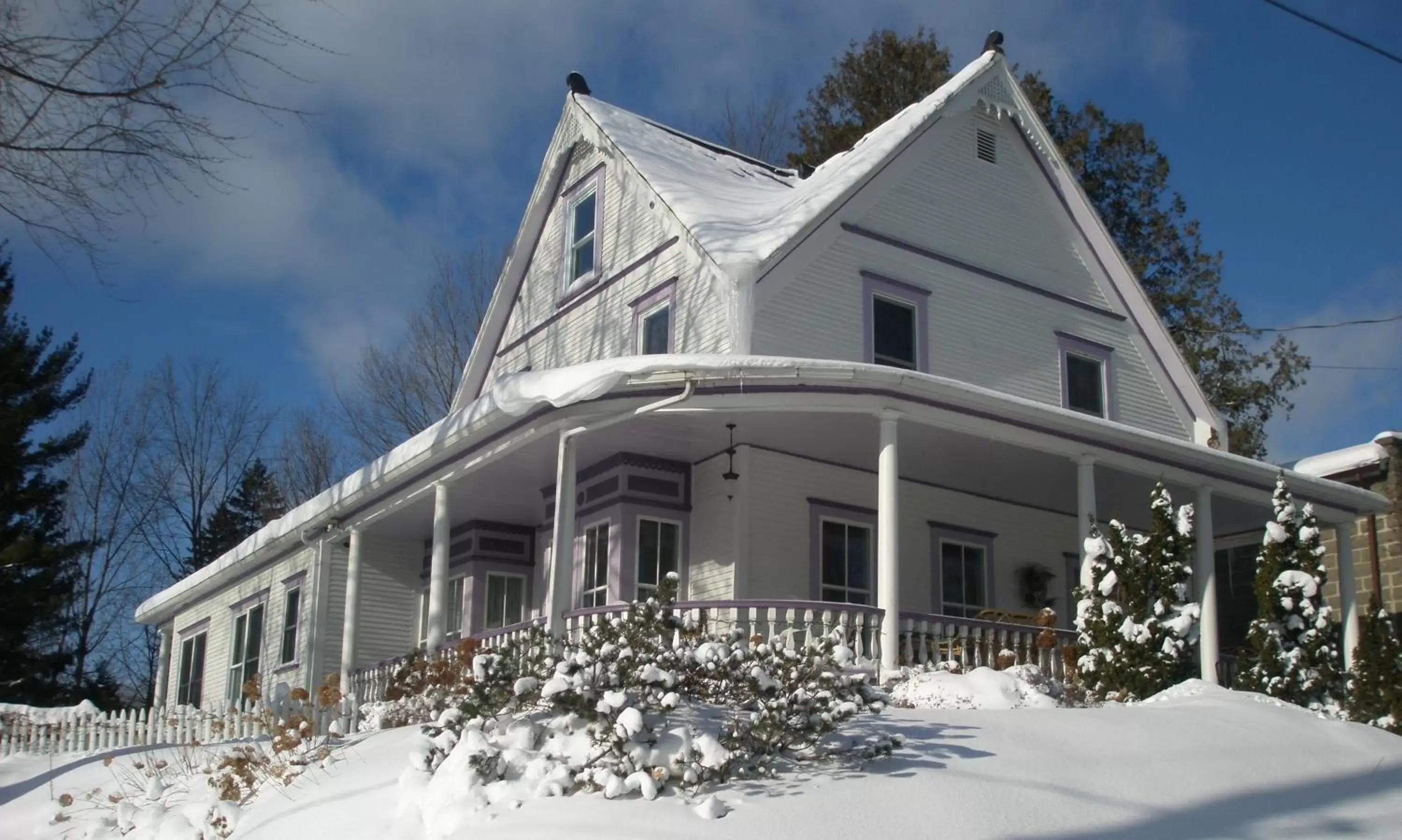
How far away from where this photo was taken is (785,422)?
1295 centimetres

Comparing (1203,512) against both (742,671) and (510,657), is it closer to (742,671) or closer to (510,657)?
(742,671)

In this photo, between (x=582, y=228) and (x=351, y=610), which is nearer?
(x=351, y=610)

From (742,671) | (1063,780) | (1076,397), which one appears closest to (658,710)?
(742,671)

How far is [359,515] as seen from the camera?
16297 millimetres

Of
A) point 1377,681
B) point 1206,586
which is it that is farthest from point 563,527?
point 1377,681

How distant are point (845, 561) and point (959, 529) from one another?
1834mm

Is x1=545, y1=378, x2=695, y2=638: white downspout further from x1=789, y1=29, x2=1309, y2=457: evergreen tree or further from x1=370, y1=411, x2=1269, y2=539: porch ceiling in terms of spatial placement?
x1=789, y1=29, x2=1309, y2=457: evergreen tree

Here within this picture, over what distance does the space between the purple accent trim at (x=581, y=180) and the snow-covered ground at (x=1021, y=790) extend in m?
10.3

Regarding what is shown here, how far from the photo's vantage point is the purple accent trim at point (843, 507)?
14555 millimetres

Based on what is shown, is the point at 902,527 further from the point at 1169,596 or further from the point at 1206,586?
→ the point at 1169,596

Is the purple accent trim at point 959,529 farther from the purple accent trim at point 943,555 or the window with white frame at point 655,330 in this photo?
the window with white frame at point 655,330

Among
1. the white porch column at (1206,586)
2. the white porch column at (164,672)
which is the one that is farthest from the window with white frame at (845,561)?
the white porch column at (164,672)

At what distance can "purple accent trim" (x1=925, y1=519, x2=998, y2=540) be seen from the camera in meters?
Answer: 15.7

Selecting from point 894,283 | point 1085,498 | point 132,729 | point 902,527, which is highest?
point 894,283
